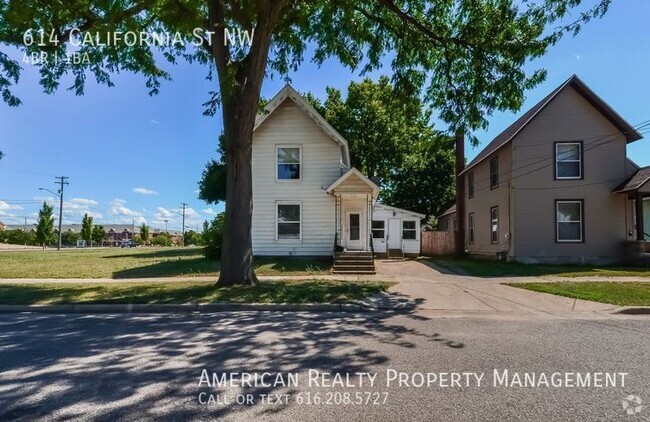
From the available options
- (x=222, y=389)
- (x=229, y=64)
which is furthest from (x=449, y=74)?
(x=222, y=389)

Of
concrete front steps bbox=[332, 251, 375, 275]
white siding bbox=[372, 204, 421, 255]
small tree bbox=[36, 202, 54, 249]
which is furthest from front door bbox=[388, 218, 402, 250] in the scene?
small tree bbox=[36, 202, 54, 249]

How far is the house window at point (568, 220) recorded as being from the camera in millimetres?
19172

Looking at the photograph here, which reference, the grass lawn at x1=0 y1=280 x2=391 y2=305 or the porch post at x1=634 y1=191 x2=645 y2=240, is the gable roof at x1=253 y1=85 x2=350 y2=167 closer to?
the grass lawn at x1=0 y1=280 x2=391 y2=305

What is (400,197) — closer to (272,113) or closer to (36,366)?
(272,113)

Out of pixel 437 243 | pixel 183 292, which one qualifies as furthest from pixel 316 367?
pixel 437 243

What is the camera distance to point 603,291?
10.6 meters

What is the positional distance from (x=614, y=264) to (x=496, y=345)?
16075 millimetres

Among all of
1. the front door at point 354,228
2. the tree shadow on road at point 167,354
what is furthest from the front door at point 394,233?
the tree shadow on road at point 167,354

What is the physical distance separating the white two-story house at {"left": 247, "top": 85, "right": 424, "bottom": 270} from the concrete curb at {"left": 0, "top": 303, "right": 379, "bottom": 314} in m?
10.5

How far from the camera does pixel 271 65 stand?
14.5 meters

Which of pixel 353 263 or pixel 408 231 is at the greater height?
pixel 408 231

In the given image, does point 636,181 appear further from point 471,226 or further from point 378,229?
point 378,229

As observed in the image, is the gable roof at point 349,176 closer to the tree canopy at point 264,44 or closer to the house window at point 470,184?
the tree canopy at point 264,44

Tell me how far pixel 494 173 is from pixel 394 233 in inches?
285
